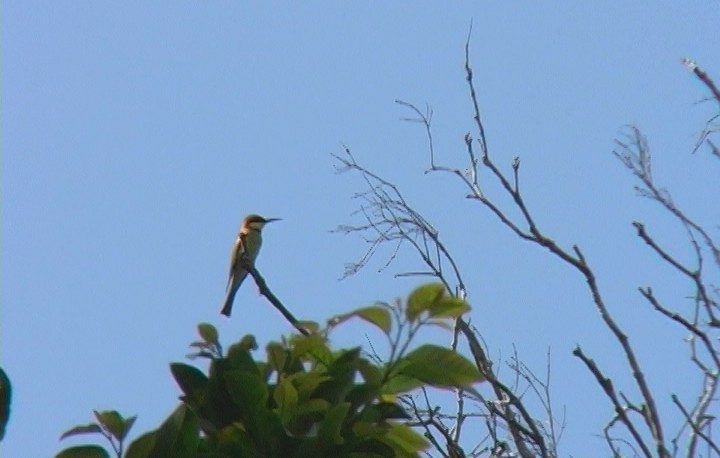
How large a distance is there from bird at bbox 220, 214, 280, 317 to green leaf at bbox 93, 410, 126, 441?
6.66 metres

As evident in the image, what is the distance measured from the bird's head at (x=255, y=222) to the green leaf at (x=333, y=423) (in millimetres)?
7425

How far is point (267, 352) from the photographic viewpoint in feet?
7.39

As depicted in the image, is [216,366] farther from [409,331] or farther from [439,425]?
[439,425]

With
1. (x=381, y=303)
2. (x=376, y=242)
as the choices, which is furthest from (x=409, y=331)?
(x=376, y=242)

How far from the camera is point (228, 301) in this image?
9.16 meters

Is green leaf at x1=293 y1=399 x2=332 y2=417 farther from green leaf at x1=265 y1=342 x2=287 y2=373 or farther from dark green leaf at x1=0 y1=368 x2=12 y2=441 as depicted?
dark green leaf at x1=0 y1=368 x2=12 y2=441

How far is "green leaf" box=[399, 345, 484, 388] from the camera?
7.23 ft

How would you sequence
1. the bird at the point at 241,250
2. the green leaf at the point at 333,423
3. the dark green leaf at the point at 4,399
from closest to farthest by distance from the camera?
the dark green leaf at the point at 4,399 < the green leaf at the point at 333,423 < the bird at the point at 241,250

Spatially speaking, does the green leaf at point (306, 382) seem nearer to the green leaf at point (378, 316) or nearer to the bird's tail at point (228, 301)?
the green leaf at point (378, 316)

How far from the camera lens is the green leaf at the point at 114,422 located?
2.17 meters

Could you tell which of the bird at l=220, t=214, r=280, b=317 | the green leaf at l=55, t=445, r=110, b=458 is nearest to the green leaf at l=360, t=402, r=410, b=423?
the green leaf at l=55, t=445, r=110, b=458

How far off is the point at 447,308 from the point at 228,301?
713cm

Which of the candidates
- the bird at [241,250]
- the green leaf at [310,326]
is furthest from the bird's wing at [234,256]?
the green leaf at [310,326]

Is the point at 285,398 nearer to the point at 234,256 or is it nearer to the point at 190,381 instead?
the point at 190,381
